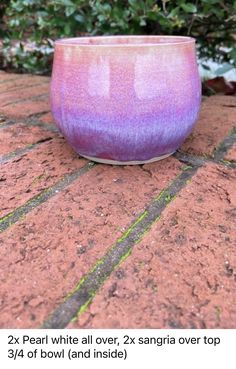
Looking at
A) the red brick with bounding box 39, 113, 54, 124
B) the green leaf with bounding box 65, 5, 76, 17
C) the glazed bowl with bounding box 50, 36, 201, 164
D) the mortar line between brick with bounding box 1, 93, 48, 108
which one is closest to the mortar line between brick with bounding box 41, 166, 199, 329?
the glazed bowl with bounding box 50, 36, 201, 164

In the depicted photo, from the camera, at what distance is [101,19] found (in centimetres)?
121

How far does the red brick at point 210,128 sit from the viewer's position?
854 mm

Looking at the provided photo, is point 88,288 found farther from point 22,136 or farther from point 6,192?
point 22,136

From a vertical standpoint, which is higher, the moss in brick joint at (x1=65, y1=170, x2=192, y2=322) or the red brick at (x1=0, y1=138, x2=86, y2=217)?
the red brick at (x1=0, y1=138, x2=86, y2=217)

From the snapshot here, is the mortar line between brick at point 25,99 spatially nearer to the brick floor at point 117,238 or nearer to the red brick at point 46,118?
the red brick at point 46,118

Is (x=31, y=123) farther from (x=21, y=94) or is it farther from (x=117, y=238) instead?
(x=117, y=238)

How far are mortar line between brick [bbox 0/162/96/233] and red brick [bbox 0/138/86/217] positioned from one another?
1 centimetres

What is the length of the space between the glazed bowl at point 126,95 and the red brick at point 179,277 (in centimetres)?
14

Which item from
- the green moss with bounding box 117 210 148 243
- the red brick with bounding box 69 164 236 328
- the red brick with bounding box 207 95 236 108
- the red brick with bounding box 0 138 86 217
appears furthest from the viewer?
the red brick with bounding box 207 95 236 108

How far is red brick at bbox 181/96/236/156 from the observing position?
85cm

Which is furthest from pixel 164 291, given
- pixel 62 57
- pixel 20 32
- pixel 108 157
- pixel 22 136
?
pixel 20 32

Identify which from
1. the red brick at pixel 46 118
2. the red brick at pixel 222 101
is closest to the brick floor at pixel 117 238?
the red brick at pixel 46 118

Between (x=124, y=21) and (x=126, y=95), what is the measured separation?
0.68m

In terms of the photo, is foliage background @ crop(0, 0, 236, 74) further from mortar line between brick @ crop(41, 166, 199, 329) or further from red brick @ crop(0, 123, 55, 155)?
mortar line between brick @ crop(41, 166, 199, 329)
